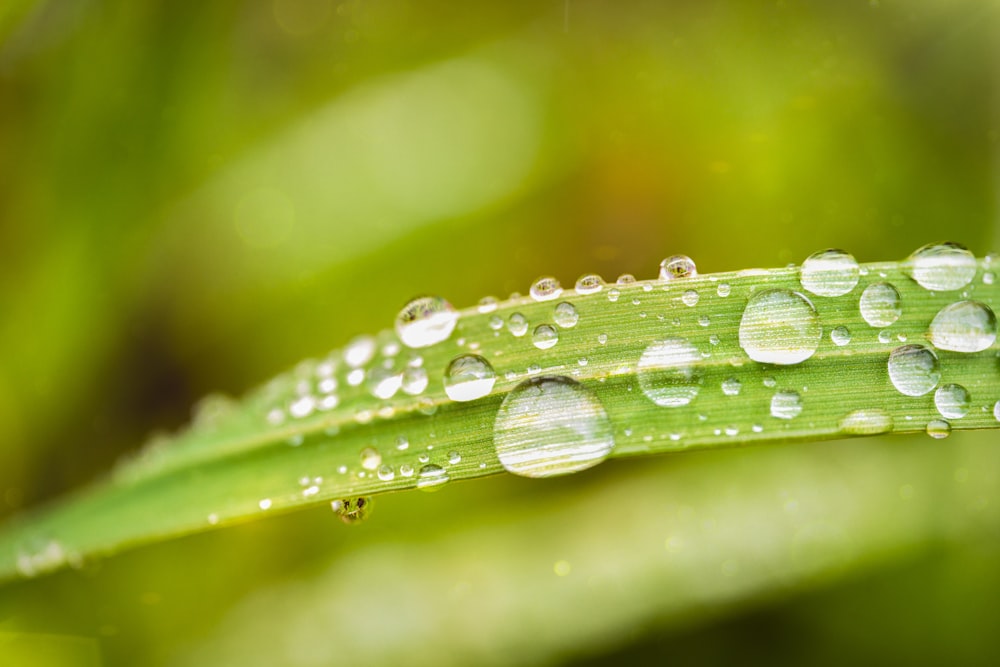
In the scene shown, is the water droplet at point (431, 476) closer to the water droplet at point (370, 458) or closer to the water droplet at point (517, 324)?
the water droplet at point (370, 458)

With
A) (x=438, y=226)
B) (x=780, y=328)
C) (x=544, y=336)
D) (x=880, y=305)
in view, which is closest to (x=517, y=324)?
(x=544, y=336)

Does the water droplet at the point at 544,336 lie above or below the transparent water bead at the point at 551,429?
above

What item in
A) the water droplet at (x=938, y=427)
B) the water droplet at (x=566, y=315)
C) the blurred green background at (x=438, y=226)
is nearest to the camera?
the water droplet at (x=938, y=427)

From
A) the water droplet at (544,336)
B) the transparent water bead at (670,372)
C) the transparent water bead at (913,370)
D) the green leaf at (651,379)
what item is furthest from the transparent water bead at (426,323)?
the transparent water bead at (913,370)

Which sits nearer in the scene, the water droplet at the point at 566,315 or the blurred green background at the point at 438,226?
the water droplet at the point at 566,315

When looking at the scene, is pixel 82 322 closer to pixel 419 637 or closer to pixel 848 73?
pixel 419 637

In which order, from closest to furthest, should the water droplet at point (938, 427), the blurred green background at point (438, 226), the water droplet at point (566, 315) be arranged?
the water droplet at point (938, 427) < the water droplet at point (566, 315) < the blurred green background at point (438, 226)

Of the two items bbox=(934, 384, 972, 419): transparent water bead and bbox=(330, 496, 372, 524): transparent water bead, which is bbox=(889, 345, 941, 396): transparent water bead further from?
bbox=(330, 496, 372, 524): transparent water bead
